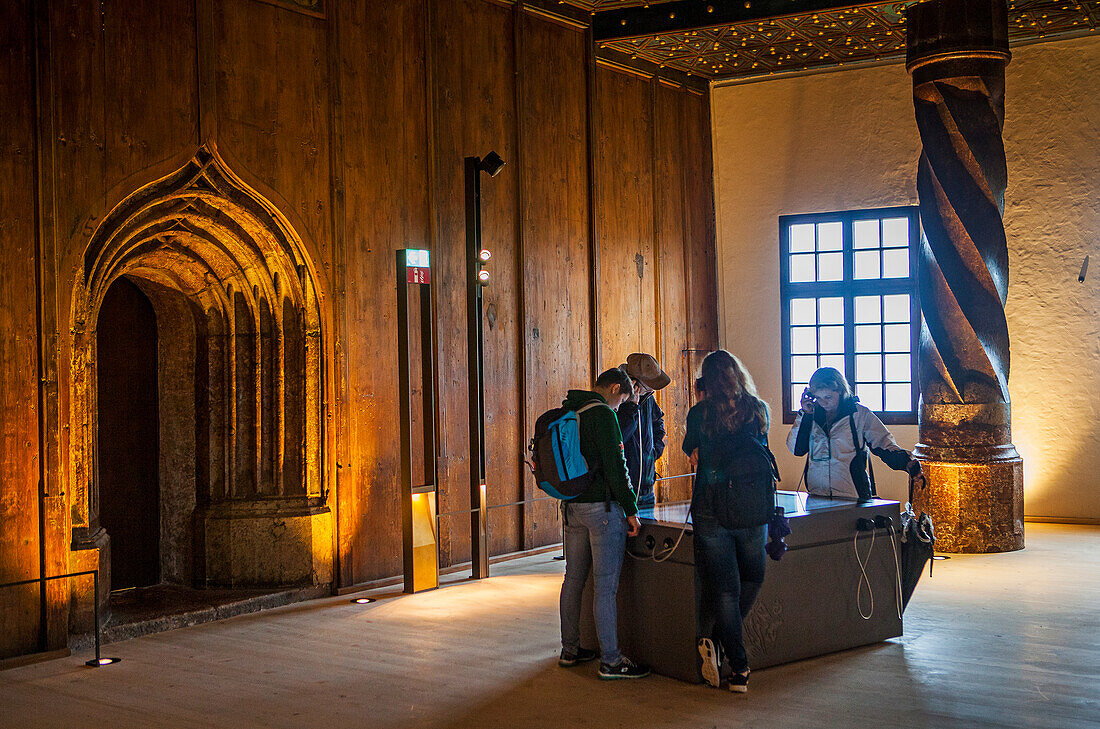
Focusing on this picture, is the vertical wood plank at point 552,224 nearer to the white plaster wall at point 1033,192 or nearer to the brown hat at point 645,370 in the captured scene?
the brown hat at point 645,370

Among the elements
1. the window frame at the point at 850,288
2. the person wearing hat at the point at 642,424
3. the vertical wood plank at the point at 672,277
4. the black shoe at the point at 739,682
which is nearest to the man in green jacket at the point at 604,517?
the black shoe at the point at 739,682

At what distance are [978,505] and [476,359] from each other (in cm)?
404

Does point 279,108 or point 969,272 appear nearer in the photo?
point 279,108

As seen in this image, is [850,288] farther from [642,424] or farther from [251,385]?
[251,385]

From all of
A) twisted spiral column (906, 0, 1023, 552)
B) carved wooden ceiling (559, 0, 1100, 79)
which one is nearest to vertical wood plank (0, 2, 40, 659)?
carved wooden ceiling (559, 0, 1100, 79)

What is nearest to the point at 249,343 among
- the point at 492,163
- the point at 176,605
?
the point at 176,605

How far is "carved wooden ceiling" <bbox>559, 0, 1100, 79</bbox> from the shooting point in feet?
29.9

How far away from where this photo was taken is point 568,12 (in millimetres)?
9070

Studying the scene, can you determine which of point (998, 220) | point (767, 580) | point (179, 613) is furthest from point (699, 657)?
point (998, 220)

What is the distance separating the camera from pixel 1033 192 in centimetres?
1002

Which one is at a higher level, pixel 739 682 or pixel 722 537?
pixel 722 537

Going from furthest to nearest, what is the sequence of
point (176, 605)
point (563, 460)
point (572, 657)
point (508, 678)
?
point (176, 605)
point (572, 657)
point (508, 678)
point (563, 460)

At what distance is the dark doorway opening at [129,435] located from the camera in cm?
691

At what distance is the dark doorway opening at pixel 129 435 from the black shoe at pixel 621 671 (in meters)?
3.70
